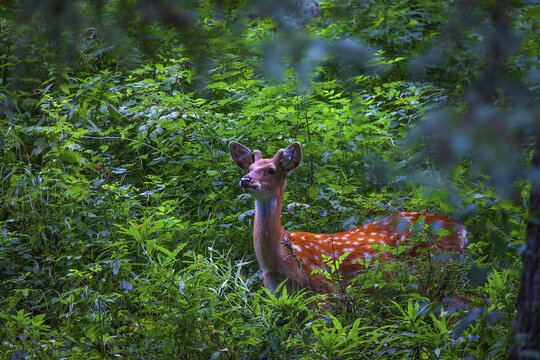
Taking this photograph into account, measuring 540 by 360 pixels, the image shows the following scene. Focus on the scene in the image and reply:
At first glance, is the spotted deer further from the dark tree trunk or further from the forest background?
the dark tree trunk

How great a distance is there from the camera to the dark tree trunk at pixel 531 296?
1.66 metres

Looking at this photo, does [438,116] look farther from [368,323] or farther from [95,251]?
[95,251]

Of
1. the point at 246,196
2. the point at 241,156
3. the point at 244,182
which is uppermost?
the point at 244,182

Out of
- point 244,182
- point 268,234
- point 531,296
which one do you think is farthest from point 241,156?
point 531,296

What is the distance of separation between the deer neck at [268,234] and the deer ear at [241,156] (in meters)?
0.50

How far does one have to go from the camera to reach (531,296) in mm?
1711

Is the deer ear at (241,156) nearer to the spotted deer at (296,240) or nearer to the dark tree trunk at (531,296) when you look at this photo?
the spotted deer at (296,240)

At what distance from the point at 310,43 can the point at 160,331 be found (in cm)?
194

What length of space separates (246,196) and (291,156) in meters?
0.65

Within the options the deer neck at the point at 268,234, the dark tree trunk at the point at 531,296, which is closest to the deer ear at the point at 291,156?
the deer neck at the point at 268,234

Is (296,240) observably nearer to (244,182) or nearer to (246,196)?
(244,182)

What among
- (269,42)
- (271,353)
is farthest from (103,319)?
(269,42)

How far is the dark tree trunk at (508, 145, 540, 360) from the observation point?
5.44 ft

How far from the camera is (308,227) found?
4828 mm
